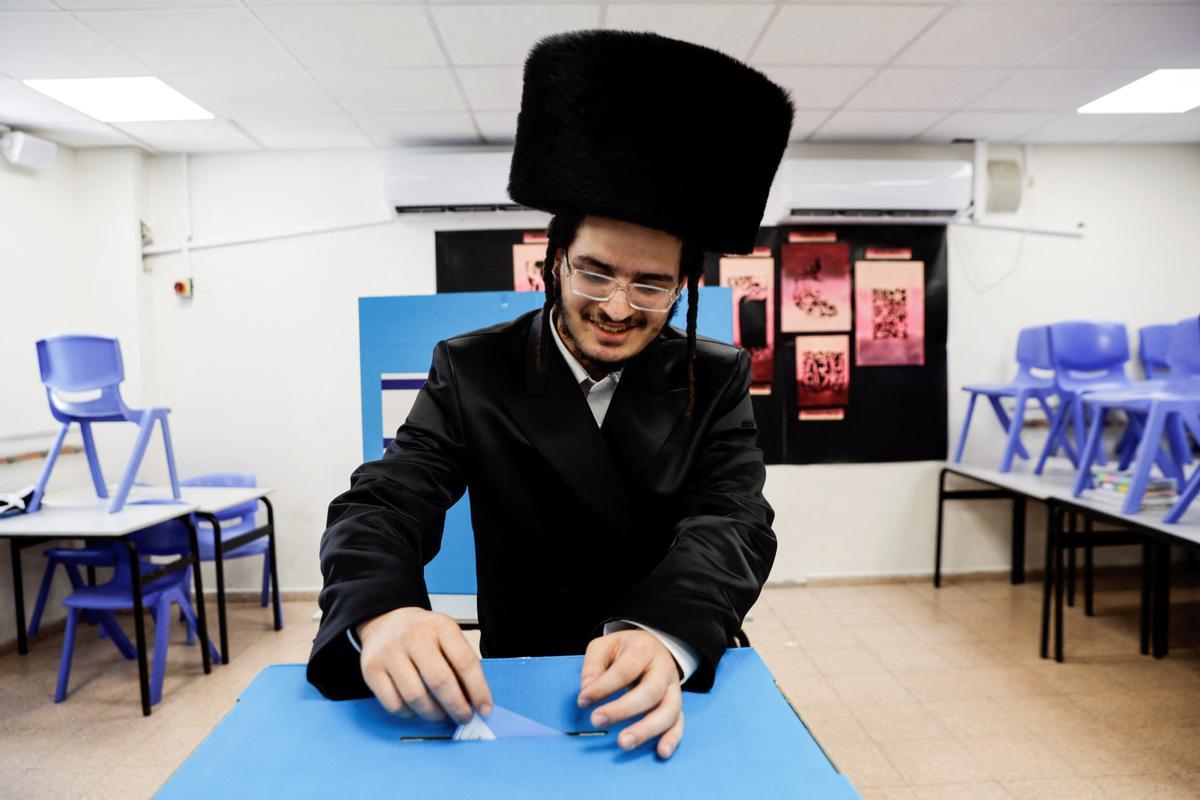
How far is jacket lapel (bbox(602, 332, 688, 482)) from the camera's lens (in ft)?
3.31

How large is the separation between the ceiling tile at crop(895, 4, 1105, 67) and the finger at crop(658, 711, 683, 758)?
3089 millimetres

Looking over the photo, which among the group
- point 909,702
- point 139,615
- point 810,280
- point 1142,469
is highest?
point 810,280

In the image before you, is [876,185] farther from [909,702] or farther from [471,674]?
[471,674]

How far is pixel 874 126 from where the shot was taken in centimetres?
401

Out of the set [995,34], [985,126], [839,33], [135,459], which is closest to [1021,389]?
[985,126]

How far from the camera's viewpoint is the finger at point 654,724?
0.53m

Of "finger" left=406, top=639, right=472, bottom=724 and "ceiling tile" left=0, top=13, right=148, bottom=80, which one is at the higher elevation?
"ceiling tile" left=0, top=13, right=148, bottom=80

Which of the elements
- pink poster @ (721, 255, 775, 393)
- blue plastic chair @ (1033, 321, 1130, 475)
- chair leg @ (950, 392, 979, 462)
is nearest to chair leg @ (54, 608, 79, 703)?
pink poster @ (721, 255, 775, 393)

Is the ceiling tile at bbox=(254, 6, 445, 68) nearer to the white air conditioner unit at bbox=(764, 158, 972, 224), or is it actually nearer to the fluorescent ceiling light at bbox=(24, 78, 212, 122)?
the fluorescent ceiling light at bbox=(24, 78, 212, 122)

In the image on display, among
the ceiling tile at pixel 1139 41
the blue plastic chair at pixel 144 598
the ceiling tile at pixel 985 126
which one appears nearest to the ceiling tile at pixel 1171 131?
the ceiling tile at pixel 985 126

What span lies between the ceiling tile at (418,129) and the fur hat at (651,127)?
317cm

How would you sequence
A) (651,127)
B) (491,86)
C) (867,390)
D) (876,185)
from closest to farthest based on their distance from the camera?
(651,127) < (491,86) < (876,185) < (867,390)

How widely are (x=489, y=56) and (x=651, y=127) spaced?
8.40ft

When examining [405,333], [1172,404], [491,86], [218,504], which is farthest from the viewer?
[491,86]
